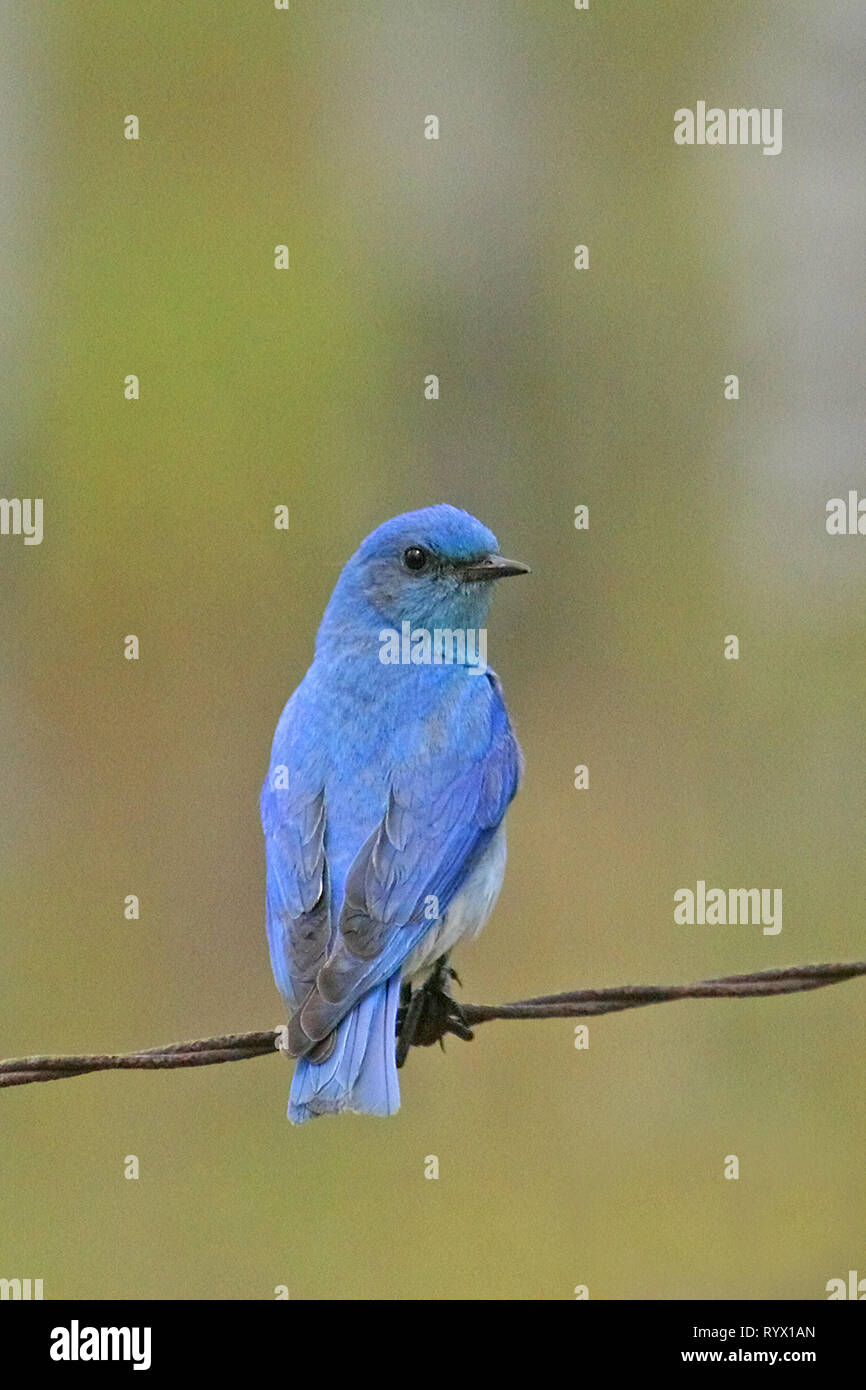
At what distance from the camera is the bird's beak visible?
5.24m

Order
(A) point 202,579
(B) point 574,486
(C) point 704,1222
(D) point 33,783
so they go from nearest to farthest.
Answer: (C) point 704,1222 < (D) point 33,783 < (A) point 202,579 < (B) point 574,486

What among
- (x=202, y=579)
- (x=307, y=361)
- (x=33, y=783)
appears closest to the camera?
(x=33, y=783)

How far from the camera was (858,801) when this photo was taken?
889 centimetres

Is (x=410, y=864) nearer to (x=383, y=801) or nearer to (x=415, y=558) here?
(x=383, y=801)

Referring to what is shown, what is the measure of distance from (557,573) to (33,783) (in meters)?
3.29

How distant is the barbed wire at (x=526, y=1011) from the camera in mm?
3623

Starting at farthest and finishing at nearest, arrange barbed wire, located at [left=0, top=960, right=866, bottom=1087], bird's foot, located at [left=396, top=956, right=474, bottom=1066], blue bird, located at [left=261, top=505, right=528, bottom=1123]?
bird's foot, located at [left=396, top=956, right=474, bottom=1066]
blue bird, located at [left=261, top=505, right=528, bottom=1123]
barbed wire, located at [left=0, top=960, right=866, bottom=1087]

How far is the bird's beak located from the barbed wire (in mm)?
1674

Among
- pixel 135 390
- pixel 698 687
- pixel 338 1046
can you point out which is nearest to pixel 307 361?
pixel 135 390

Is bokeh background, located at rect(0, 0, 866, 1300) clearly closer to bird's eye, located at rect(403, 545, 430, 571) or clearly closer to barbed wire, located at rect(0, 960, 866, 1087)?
bird's eye, located at rect(403, 545, 430, 571)

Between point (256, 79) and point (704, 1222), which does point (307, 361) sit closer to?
point (256, 79)

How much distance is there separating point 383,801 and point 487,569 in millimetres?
1001

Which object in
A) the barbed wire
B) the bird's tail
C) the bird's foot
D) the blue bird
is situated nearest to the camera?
→ the barbed wire

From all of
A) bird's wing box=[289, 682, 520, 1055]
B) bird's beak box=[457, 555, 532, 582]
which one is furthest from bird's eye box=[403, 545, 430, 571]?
bird's wing box=[289, 682, 520, 1055]
